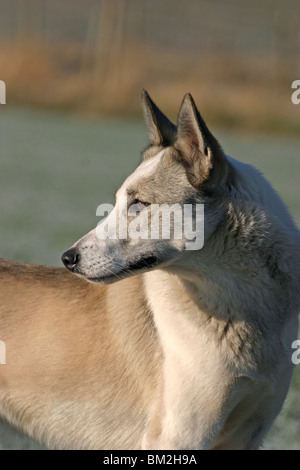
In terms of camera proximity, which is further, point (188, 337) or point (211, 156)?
point (188, 337)

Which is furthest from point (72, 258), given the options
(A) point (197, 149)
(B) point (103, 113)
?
(B) point (103, 113)

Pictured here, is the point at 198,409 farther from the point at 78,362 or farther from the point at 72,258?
the point at 72,258

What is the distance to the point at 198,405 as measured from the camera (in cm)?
294

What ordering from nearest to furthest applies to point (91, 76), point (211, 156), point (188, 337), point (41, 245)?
1. point (211, 156)
2. point (188, 337)
3. point (41, 245)
4. point (91, 76)

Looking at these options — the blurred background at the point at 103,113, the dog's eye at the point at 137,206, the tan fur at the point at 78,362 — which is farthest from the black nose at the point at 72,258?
the blurred background at the point at 103,113

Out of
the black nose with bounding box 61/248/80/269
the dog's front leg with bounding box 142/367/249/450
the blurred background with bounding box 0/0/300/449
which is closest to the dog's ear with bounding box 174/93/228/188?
the black nose with bounding box 61/248/80/269

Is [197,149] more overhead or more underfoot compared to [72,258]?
more overhead

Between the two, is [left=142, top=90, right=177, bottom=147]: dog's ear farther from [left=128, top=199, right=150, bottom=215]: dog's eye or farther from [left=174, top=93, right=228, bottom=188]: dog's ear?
[left=128, top=199, right=150, bottom=215]: dog's eye

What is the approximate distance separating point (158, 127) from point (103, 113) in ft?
55.2

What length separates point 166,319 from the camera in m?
3.09

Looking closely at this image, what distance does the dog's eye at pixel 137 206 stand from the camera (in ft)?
9.48
